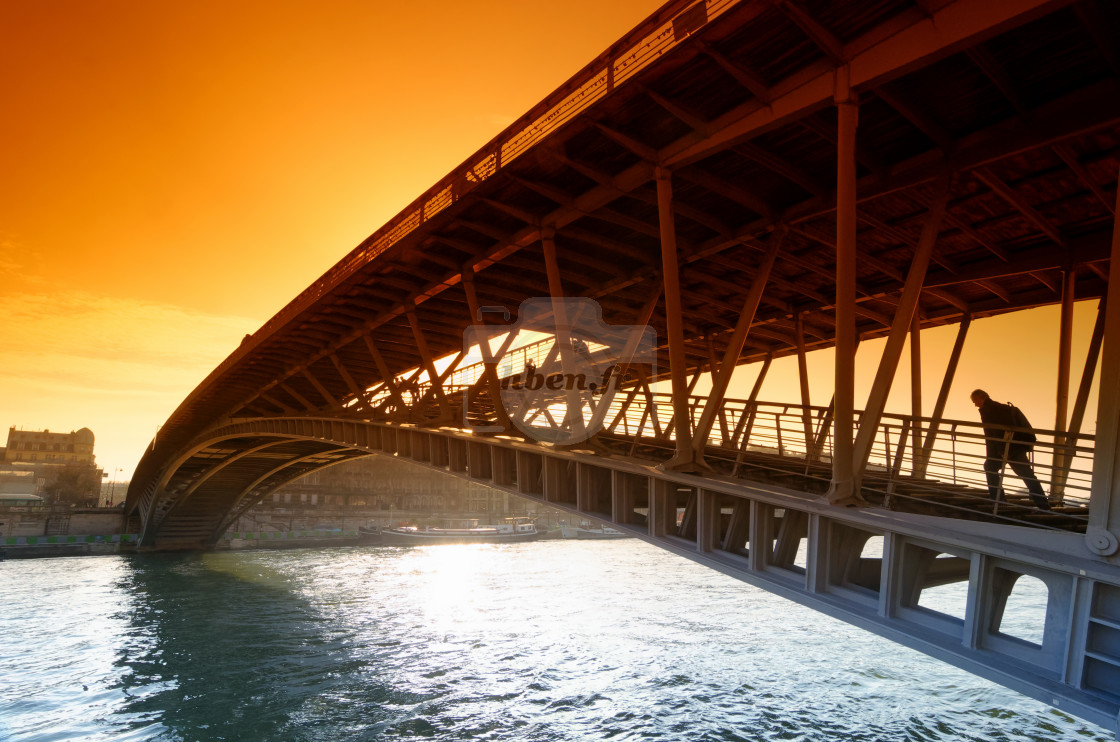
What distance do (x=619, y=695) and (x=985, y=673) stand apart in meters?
12.9

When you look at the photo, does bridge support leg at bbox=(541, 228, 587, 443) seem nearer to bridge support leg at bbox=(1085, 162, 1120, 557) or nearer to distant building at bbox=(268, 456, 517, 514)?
bridge support leg at bbox=(1085, 162, 1120, 557)

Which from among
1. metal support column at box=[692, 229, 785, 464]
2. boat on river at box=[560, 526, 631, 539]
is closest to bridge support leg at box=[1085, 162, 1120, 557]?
metal support column at box=[692, 229, 785, 464]

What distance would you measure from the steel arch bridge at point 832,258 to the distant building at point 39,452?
474 feet

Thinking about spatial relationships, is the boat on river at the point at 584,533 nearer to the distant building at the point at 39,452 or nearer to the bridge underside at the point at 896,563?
the bridge underside at the point at 896,563

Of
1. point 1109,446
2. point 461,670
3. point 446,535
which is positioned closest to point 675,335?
point 1109,446

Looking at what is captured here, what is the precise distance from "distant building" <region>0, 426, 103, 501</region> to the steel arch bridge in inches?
5683

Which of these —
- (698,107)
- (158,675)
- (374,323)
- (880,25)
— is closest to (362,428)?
(374,323)

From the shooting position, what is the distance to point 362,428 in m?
26.9

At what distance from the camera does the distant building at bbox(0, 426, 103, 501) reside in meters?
128

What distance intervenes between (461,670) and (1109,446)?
18699 mm

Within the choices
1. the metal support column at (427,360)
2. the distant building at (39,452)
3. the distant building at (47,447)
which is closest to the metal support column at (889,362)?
the metal support column at (427,360)

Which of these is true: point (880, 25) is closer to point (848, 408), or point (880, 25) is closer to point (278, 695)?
point (848, 408)

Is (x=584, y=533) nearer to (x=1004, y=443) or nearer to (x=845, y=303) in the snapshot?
(x=1004, y=443)

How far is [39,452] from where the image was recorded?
458 feet
